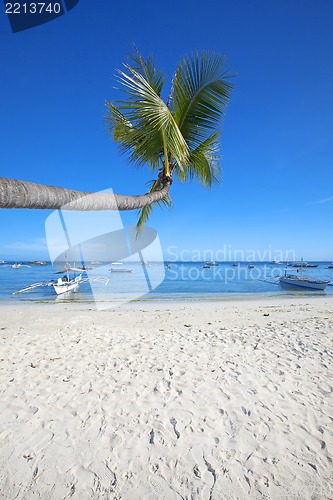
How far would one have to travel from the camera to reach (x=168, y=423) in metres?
3.13

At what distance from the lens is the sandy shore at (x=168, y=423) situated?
233cm

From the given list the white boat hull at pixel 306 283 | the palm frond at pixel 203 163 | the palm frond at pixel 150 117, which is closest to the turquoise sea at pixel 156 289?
the white boat hull at pixel 306 283

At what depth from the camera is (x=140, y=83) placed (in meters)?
3.95

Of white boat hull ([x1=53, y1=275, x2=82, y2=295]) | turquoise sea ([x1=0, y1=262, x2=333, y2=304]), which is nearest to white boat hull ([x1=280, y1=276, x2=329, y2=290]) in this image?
turquoise sea ([x1=0, y1=262, x2=333, y2=304])

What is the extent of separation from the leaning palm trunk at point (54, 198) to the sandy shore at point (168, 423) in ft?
8.42

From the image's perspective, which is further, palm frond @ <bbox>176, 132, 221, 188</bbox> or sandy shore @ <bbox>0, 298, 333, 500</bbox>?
palm frond @ <bbox>176, 132, 221, 188</bbox>

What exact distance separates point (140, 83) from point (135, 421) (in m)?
4.75

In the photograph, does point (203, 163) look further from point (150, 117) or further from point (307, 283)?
point (307, 283)

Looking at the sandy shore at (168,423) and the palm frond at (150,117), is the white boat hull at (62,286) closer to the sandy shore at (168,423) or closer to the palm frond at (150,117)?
A: the sandy shore at (168,423)

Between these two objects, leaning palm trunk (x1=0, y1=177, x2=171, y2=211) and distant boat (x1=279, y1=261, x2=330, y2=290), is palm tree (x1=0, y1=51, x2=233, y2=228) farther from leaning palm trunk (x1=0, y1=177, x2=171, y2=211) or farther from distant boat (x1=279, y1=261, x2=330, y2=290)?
distant boat (x1=279, y1=261, x2=330, y2=290)

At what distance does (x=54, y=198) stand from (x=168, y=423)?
9.66 ft

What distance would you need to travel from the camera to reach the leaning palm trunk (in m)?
2.23

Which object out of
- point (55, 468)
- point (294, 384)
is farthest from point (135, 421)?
point (294, 384)

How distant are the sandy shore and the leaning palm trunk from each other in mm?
2566
